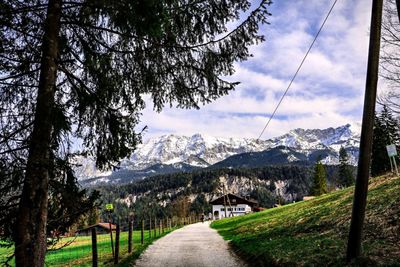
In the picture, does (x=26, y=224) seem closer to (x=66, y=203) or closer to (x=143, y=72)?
(x=66, y=203)

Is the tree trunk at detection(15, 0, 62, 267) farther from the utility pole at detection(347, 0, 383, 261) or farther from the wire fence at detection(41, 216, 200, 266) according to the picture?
the utility pole at detection(347, 0, 383, 261)

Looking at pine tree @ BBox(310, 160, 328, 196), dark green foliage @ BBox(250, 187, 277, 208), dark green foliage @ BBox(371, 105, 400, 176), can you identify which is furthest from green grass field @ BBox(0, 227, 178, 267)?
dark green foliage @ BBox(250, 187, 277, 208)

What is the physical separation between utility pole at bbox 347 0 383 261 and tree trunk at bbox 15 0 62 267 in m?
6.10

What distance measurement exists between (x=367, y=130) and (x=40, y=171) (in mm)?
6369

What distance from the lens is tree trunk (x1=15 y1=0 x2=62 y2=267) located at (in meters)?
5.50

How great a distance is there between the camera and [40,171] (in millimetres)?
5812

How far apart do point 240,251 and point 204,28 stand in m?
9.56

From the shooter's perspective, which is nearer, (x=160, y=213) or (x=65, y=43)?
(x=65, y=43)

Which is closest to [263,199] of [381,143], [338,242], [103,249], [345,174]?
[345,174]

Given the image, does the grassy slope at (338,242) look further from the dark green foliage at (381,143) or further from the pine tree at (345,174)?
the pine tree at (345,174)

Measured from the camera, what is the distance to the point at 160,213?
461 ft

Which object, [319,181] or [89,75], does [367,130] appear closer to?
[89,75]

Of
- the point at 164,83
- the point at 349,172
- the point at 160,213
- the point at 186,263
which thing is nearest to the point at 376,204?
the point at 186,263

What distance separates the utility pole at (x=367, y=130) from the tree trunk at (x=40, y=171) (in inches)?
240
